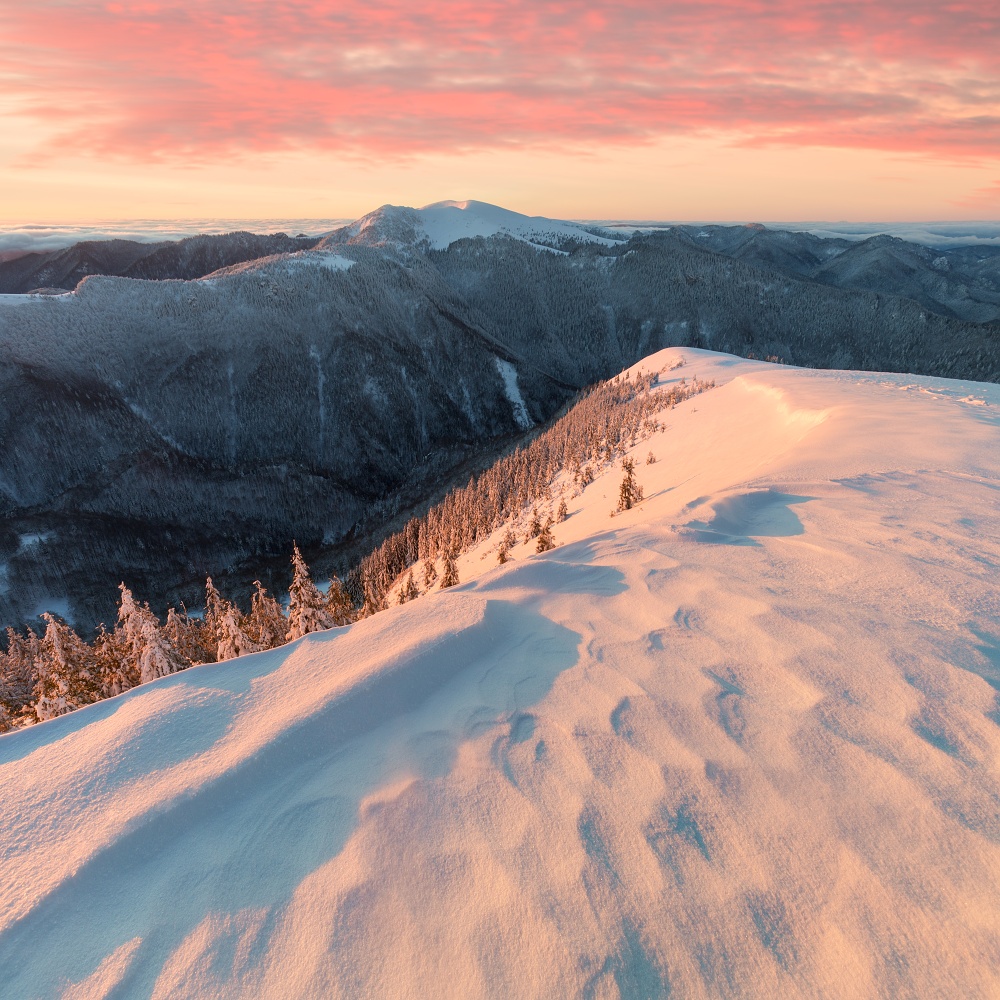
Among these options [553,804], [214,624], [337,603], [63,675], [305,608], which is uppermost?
[553,804]

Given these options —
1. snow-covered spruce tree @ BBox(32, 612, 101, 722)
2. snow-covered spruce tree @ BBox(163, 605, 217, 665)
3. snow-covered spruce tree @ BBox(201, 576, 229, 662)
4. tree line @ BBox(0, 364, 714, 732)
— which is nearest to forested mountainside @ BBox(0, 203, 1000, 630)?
tree line @ BBox(0, 364, 714, 732)

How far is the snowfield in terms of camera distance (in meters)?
4.88

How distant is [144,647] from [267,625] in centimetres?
851

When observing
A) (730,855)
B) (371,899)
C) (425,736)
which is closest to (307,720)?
(425,736)

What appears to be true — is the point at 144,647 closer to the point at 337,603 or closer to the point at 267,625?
the point at 267,625

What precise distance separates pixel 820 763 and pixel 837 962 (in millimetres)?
2149

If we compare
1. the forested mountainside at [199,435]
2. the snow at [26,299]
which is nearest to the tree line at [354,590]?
the forested mountainside at [199,435]

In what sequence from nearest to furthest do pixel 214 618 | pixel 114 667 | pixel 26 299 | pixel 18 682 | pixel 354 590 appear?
pixel 114 667 → pixel 214 618 → pixel 18 682 → pixel 354 590 → pixel 26 299

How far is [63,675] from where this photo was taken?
36125mm

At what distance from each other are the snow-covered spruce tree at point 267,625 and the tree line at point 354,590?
0.10 m

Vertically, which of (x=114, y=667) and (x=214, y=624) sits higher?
(x=114, y=667)

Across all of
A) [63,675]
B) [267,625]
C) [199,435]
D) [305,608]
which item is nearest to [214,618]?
[267,625]

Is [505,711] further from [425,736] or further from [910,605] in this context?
[910,605]

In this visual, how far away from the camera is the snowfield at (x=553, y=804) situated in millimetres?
4879
